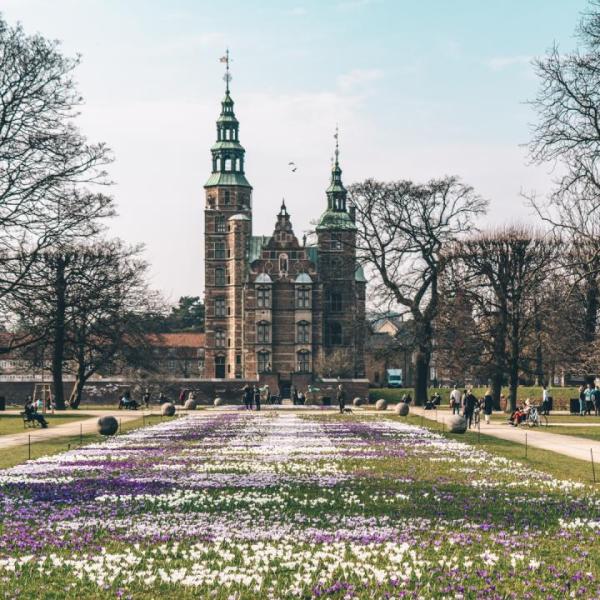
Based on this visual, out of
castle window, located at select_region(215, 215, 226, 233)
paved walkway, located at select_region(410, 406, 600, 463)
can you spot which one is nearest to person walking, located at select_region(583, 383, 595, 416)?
paved walkway, located at select_region(410, 406, 600, 463)

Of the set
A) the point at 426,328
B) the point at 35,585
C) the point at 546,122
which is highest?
the point at 546,122

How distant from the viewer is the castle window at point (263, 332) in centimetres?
11419

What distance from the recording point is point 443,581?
1266 centimetres

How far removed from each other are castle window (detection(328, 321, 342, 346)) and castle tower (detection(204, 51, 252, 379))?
979 centimetres

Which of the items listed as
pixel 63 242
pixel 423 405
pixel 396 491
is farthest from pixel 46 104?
pixel 423 405

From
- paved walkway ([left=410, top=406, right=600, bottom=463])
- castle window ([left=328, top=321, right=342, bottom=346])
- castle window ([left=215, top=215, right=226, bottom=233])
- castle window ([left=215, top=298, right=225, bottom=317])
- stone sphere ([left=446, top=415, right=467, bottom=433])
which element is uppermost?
castle window ([left=215, top=215, right=226, bottom=233])

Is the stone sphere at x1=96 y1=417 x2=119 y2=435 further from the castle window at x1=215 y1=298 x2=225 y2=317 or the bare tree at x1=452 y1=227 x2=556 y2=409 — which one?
the castle window at x1=215 y1=298 x2=225 y2=317

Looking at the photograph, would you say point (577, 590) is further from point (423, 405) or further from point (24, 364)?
point (24, 364)

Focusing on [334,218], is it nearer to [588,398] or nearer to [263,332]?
[263,332]

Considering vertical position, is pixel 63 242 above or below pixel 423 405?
above

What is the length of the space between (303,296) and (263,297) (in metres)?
4.24

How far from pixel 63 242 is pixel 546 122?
17957 mm

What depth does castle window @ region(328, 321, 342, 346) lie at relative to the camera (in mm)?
118688

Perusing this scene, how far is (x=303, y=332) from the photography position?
11438 cm
